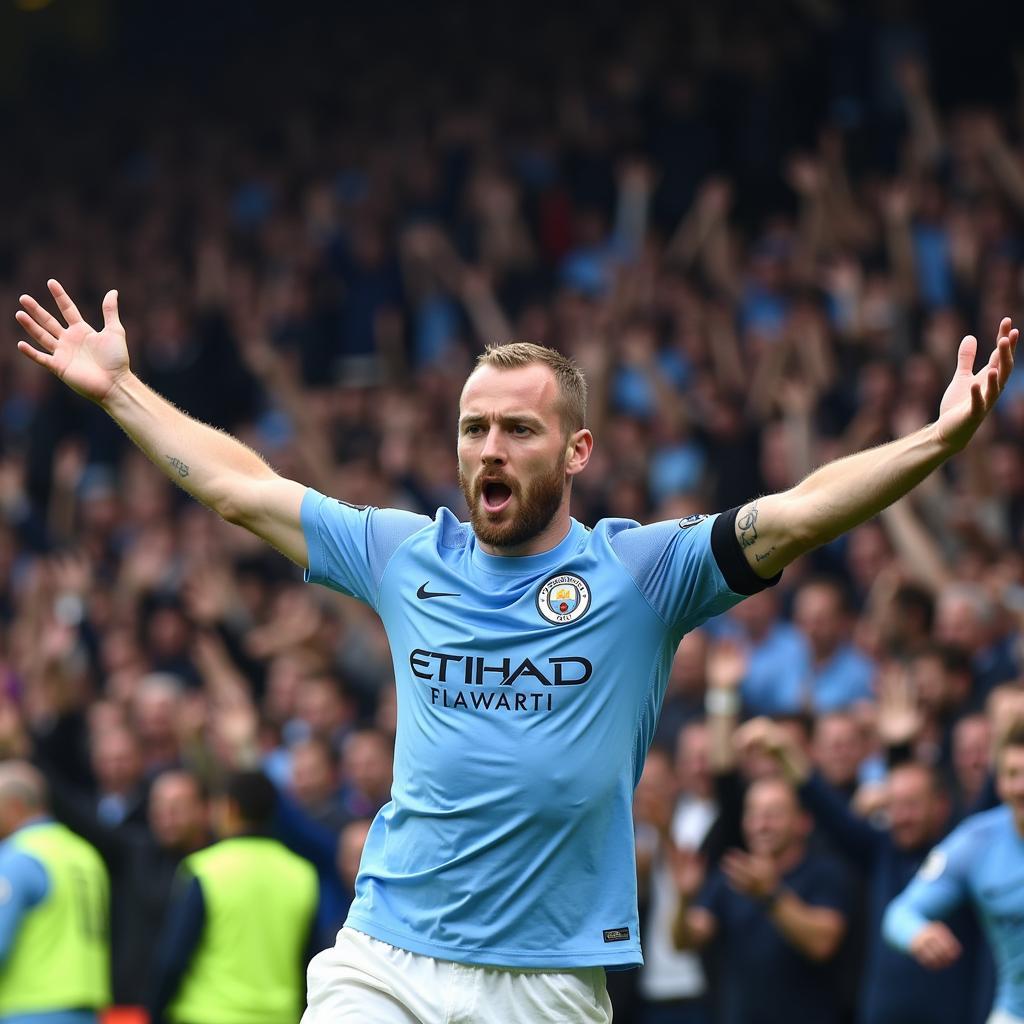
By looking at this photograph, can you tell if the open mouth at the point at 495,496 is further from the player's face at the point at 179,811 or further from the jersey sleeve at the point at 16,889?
the player's face at the point at 179,811

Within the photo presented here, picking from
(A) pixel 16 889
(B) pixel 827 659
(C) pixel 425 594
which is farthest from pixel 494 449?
(B) pixel 827 659

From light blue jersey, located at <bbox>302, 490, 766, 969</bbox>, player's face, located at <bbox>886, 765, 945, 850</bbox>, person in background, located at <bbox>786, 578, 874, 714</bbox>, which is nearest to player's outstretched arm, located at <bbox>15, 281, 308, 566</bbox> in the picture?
light blue jersey, located at <bbox>302, 490, 766, 969</bbox>

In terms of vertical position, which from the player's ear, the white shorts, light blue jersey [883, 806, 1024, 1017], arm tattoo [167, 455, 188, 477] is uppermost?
arm tattoo [167, 455, 188, 477]

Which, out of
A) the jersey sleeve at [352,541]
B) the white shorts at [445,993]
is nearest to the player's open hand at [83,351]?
the jersey sleeve at [352,541]

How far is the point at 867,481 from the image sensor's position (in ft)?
13.3

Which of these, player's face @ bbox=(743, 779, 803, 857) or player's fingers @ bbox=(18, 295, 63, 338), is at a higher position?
player's fingers @ bbox=(18, 295, 63, 338)

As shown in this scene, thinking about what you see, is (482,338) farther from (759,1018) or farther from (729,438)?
(759,1018)

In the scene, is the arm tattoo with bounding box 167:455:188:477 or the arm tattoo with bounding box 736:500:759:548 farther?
the arm tattoo with bounding box 167:455:188:477

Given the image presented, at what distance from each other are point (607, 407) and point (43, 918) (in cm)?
563

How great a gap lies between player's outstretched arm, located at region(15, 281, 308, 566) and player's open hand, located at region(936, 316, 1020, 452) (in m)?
1.56

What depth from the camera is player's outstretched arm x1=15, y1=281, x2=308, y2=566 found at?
186 inches

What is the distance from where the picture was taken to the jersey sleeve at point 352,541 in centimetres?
465

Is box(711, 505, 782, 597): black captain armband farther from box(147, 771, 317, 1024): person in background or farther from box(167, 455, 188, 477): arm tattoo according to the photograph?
box(147, 771, 317, 1024): person in background

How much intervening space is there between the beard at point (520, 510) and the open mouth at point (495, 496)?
0.01 meters
